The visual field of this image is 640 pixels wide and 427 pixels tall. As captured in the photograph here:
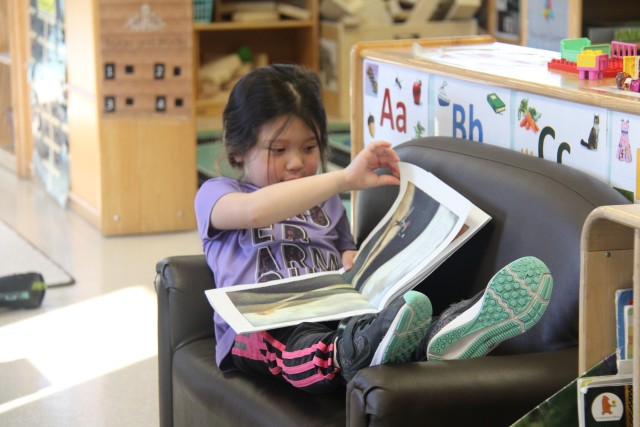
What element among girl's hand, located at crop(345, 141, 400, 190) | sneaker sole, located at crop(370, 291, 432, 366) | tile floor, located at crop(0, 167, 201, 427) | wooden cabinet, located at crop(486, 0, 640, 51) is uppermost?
wooden cabinet, located at crop(486, 0, 640, 51)

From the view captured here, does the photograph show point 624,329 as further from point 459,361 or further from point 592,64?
point 592,64

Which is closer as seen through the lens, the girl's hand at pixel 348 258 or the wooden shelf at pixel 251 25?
the girl's hand at pixel 348 258

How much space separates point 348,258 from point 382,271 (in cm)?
20

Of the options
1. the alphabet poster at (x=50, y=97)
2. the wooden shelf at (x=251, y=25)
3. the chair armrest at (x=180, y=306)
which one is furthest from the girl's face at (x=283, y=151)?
the wooden shelf at (x=251, y=25)

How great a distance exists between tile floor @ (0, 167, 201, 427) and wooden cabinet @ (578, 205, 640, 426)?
4.52 ft

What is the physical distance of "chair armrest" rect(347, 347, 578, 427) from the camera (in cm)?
131

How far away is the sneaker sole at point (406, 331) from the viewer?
141 cm

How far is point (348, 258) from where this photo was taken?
1961 mm

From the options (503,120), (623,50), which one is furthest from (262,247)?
(623,50)

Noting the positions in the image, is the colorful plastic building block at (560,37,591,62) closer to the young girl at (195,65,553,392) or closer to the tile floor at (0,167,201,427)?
the young girl at (195,65,553,392)

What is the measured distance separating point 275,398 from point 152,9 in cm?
249

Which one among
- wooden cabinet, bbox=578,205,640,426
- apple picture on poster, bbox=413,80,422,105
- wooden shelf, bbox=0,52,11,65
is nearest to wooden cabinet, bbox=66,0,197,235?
wooden shelf, bbox=0,52,11,65

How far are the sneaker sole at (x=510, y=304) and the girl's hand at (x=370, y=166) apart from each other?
1.52ft

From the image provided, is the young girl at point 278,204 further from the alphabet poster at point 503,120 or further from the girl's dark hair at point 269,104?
the alphabet poster at point 503,120
